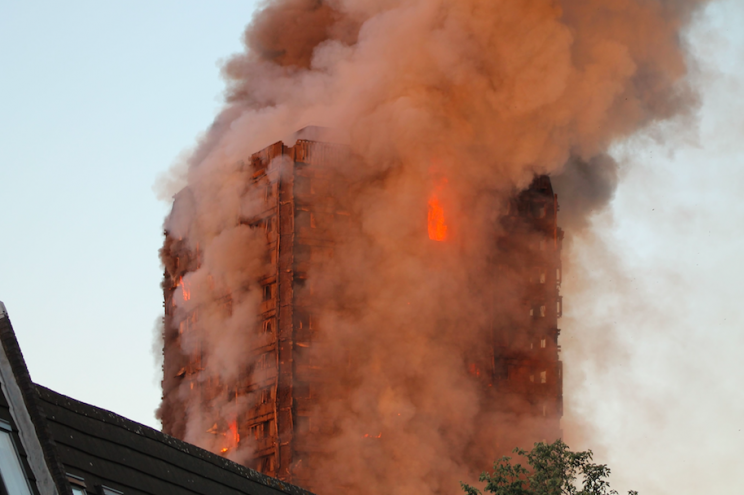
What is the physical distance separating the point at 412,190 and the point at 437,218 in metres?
2.14

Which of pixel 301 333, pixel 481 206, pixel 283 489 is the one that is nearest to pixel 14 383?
pixel 283 489

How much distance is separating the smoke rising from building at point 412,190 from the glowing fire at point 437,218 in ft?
0.89

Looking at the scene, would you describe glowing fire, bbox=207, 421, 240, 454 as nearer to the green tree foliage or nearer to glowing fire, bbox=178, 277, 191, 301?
glowing fire, bbox=178, 277, 191, 301

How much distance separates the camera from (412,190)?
217 feet

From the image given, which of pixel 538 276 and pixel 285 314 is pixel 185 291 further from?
pixel 538 276

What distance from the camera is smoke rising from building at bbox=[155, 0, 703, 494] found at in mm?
64438

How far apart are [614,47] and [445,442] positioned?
21.6m

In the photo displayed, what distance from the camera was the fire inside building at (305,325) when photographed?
6341cm

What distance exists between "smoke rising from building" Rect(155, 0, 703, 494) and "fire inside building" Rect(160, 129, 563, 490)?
0.38m

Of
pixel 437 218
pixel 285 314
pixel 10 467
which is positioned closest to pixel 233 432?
pixel 285 314

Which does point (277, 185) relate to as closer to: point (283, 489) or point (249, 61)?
point (249, 61)

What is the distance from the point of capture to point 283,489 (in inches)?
778

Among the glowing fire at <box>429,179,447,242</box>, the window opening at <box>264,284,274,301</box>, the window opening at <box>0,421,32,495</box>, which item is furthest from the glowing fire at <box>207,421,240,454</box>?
the window opening at <box>0,421,32,495</box>

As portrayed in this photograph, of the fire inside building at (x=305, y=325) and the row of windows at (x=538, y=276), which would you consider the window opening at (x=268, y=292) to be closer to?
the fire inside building at (x=305, y=325)
